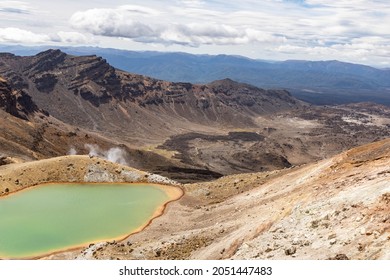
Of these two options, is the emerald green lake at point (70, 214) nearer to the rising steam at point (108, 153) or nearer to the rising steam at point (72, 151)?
the rising steam at point (72, 151)

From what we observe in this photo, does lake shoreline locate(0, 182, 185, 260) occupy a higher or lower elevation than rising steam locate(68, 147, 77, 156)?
higher

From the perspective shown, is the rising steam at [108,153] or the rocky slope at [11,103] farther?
the rocky slope at [11,103]

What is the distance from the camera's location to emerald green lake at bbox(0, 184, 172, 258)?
1881 inches

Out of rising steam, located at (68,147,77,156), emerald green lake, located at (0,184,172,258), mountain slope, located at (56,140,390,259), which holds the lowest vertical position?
rising steam, located at (68,147,77,156)

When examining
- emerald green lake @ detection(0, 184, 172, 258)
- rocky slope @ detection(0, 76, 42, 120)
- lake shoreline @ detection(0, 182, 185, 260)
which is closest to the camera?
lake shoreline @ detection(0, 182, 185, 260)

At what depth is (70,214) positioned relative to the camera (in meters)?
57.4

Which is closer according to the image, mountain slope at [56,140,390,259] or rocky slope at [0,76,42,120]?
mountain slope at [56,140,390,259]

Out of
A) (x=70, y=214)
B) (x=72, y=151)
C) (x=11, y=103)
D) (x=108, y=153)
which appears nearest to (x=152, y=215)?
(x=70, y=214)

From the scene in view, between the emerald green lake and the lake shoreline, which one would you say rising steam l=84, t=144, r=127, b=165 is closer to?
the lake shoreline

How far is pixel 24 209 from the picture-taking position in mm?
58750

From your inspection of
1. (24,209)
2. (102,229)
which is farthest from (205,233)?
(24,209)

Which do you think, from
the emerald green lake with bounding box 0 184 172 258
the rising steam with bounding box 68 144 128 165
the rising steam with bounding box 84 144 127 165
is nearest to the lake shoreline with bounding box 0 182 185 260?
the emerald green lake with bounding box 0 184 172 258

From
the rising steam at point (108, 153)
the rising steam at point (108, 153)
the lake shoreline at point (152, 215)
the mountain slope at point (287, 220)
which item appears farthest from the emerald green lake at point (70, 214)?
the rising steam at point (108, 153)

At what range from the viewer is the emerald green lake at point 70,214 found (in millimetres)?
47781
